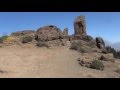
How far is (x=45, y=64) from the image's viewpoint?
26.7 meters

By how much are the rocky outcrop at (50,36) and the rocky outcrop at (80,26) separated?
3.54m

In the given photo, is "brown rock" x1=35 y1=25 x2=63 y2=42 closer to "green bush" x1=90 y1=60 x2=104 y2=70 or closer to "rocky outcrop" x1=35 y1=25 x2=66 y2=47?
"rocky outcrop" x1=35 y1=25 x2=66 y2=47

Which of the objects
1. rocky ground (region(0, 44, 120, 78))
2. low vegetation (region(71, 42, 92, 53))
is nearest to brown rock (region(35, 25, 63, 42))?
rocky ground (region(0, 44, 120, 78))

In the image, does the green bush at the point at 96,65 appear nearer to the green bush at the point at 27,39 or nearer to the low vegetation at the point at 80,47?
the low vegetation at the point at 80,47

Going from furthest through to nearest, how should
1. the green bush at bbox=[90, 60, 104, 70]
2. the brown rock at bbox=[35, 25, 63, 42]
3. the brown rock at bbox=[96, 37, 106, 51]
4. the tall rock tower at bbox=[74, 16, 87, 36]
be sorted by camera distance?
the tall rock tower at bbox=[74, 16, 87, 36] → the brown rock at bbox=[96, 37, 106, 51] → the brown rock at bbox=[35, 25, 63, 42] → the green bush at bbox=[90, 60, 104, 70]

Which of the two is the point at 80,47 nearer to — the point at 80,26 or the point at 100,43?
the point at 100,43

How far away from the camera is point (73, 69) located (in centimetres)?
2500

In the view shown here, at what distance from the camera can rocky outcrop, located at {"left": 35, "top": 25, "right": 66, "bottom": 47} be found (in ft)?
103

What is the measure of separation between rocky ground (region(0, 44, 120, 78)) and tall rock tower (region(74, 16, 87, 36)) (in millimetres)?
4501

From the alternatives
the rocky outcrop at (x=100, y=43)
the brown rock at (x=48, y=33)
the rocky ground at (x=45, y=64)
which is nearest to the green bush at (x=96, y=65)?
the rocky ground at (x=45, y=64)
